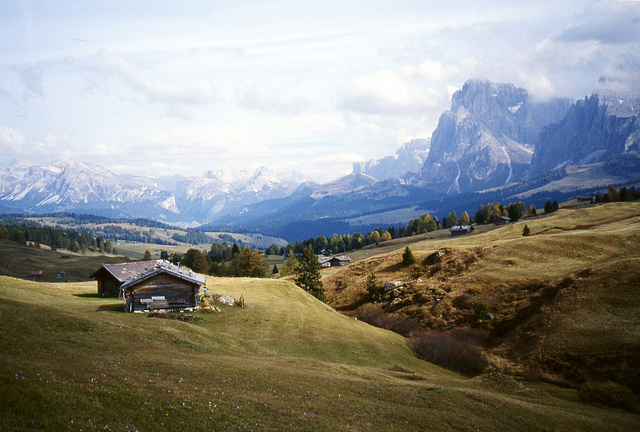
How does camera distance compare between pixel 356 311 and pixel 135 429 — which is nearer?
pixel 135 429

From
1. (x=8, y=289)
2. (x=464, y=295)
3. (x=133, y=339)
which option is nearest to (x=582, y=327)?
(x=464, y=295)

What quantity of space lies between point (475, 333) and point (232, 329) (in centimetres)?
3397

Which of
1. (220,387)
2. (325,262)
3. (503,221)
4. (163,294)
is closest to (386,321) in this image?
(163,294)

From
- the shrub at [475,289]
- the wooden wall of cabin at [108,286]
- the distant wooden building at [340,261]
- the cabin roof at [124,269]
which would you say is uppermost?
the cabin roof at [124,269]

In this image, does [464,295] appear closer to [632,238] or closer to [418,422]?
[632,238]

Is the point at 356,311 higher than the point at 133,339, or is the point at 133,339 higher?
the point at 133,339

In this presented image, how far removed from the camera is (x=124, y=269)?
56312mm

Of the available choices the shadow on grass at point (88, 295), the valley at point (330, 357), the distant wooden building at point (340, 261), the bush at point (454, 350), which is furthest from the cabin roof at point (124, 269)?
the distant wooden building at point (340, 261)

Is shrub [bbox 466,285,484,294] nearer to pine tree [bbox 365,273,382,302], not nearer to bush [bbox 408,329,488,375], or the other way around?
bush [bbox 408,329,488,375]

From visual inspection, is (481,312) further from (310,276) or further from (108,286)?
(108,286)

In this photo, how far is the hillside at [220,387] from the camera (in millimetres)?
14023

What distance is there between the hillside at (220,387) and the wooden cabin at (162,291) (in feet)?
12.9

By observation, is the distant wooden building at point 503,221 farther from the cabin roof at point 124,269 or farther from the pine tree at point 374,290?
the cabin roof at point 124,269

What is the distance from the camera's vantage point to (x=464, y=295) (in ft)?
217
